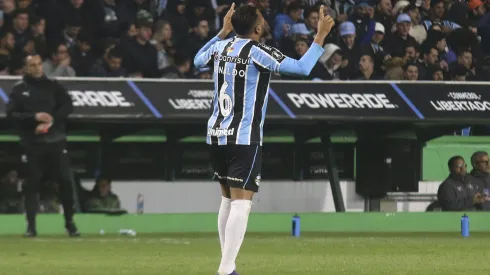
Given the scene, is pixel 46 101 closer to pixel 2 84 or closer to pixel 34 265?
pixel 2 84

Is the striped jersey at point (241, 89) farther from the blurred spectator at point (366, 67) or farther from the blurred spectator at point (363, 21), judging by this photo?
the blurred spectator at point (363, 21)

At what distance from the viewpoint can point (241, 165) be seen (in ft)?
32.3

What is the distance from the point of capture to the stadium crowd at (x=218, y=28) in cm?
1895

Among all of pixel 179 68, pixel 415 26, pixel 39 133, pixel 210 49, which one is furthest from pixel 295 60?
pixel 415 26

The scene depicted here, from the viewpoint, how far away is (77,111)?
18531 mm

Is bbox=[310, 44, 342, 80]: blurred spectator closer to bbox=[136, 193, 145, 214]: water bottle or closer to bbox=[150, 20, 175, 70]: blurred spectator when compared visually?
bbox=[150, 20, 175, 70]: blurred spectator

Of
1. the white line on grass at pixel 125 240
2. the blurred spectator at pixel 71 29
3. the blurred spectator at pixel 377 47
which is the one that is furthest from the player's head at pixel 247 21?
the blurred spectator at pixel 377 47

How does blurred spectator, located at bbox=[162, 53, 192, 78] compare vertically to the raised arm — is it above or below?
below

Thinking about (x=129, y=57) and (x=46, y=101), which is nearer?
(x=46, y=101)

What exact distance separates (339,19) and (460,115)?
118 inches

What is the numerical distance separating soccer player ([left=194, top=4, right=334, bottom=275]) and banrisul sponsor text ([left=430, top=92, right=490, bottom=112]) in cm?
1039

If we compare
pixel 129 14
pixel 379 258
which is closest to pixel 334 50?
pixel 129 14

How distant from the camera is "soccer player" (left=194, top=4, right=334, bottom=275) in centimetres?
977

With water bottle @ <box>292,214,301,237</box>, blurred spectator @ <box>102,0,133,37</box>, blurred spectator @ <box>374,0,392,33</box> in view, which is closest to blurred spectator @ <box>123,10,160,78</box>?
blurred spectator @ <box>102,0,133,37</box>
